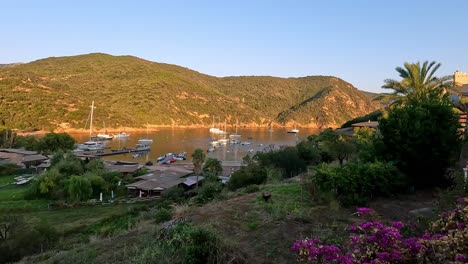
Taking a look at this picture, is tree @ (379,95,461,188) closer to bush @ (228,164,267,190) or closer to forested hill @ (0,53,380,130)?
bush @ (228,164,267,190)

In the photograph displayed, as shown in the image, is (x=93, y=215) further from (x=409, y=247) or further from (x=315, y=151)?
(x=409, y=247)

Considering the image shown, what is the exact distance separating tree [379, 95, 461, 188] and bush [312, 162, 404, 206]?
97 cm

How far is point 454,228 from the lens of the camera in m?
4.05

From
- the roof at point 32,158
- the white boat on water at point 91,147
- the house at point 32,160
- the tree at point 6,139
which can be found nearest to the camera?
the house at point 32,160

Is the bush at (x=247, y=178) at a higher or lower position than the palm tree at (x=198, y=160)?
higher

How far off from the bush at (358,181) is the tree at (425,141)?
0.97 m

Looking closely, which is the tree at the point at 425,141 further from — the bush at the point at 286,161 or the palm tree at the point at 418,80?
the bush at the point at 286,161

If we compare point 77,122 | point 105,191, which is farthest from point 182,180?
point 77,122

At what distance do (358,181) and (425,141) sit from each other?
9.09 ft

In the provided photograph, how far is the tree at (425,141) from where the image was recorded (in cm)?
1080

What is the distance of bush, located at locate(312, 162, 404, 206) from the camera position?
962 centimetres

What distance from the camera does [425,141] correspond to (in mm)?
10867

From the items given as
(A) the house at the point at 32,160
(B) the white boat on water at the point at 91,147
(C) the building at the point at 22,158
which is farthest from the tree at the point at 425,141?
(B) the white boat on water at the point at 91,147

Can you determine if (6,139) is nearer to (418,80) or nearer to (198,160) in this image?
(198,160)
